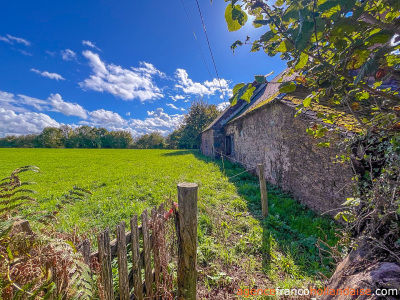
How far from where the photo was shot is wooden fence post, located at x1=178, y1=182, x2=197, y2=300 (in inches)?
67.7

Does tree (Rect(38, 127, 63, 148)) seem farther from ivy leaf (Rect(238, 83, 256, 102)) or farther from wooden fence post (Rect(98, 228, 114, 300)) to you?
ivy leaf (Rect(238, 83, 256, 102))

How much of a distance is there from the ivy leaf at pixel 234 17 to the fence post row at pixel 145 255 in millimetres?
1345

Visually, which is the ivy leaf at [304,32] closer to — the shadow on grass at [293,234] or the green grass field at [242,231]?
the shadow on grass at [293,234]

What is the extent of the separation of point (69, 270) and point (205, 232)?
2.66m

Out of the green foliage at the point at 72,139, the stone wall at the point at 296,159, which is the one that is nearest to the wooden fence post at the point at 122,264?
the stone wall at the point at 296,159

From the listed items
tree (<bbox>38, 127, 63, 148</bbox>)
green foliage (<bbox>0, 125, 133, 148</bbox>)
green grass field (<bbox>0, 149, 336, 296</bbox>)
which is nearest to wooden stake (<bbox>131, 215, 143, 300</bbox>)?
green grass field (<bbox>0, 149, 336, 296</bbox>)

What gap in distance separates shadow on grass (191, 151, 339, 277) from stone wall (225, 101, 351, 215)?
45cm

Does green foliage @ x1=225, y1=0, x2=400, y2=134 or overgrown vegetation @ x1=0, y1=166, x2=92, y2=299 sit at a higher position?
green foliage @ x1=225, y1=0, x2=400, y2=134

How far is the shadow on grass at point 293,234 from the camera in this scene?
105 inches

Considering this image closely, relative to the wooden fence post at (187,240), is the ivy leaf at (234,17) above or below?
above

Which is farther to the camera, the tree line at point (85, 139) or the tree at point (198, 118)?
the tree line at point (85, 139)

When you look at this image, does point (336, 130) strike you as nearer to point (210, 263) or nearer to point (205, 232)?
point (210, 263)

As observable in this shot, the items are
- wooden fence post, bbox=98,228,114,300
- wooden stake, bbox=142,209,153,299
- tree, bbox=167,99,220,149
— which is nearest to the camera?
wooden fence post, bbox=98,228,114,300

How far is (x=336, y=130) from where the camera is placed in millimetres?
2092
